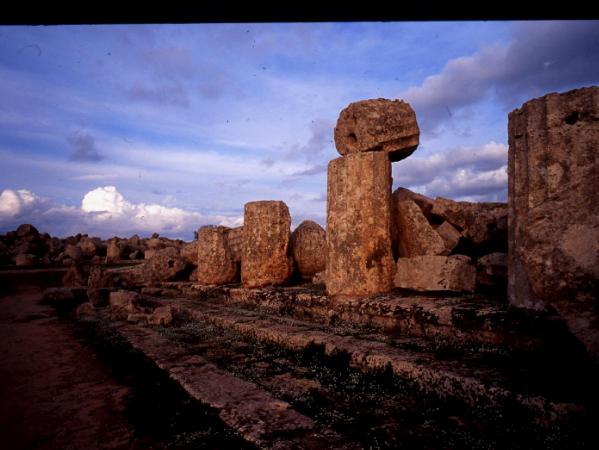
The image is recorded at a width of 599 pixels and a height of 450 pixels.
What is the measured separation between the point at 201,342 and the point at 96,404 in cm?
193

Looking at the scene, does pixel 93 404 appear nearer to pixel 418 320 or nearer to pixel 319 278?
pixel 418 320

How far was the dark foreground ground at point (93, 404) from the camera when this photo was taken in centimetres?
255

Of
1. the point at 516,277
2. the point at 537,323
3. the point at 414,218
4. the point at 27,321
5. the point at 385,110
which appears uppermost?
the point at 385,110

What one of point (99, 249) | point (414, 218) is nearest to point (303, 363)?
point (414, 218)

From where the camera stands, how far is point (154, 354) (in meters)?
4.51

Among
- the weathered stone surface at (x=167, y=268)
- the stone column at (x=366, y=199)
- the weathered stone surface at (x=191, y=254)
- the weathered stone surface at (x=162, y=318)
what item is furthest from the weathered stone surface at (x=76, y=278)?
the stone column at (x=366, y=199)

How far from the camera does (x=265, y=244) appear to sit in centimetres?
753

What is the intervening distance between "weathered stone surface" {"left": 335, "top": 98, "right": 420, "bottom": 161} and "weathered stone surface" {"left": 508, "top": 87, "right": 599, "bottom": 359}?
209cm

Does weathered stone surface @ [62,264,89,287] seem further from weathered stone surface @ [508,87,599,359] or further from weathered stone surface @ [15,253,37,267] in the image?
weathered stone surface @ [508,87,599,359]

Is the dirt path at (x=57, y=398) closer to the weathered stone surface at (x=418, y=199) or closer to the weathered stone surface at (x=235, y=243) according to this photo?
the weathered stone surface at (x=235, y=243)

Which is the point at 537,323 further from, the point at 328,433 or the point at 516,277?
the point at 328,433

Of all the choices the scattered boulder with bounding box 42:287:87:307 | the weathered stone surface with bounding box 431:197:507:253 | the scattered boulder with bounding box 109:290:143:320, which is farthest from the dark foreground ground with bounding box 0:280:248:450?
the scattered boulder with bounding box 42:287:87:307

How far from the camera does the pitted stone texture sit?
7.49 metres

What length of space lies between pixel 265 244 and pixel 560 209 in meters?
5.37
